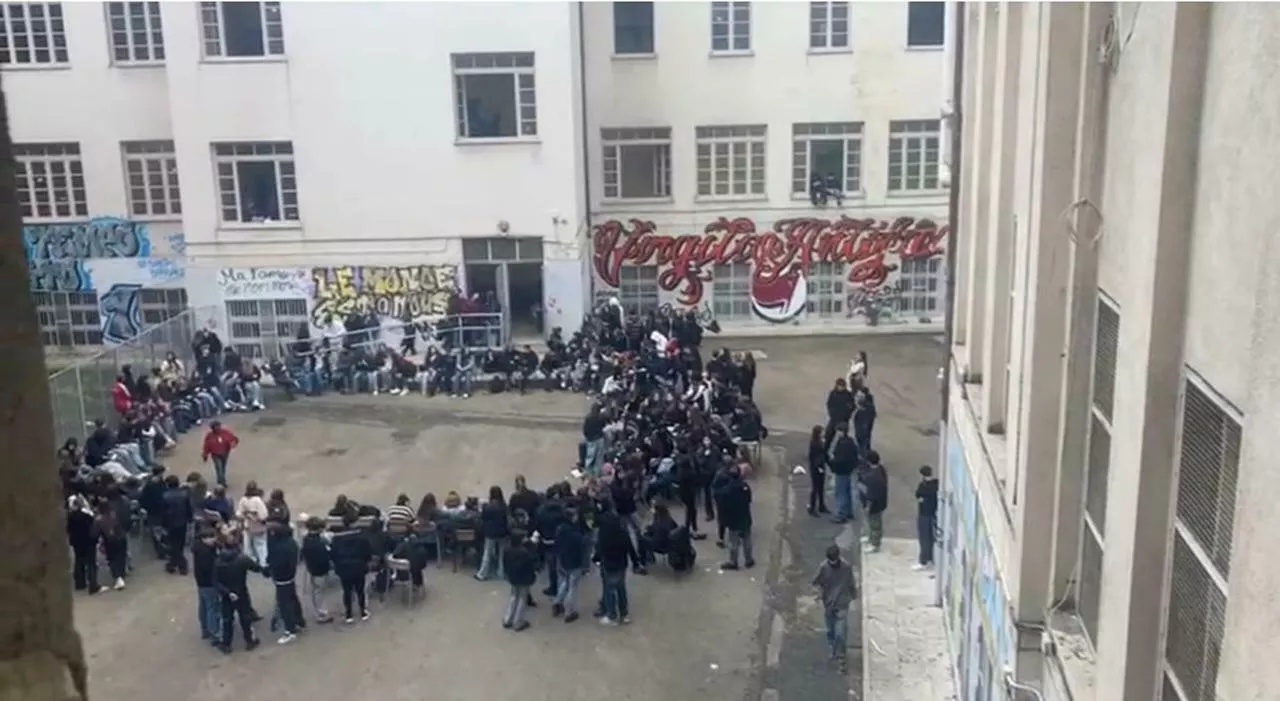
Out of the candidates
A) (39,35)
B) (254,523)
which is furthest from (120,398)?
(39,35)

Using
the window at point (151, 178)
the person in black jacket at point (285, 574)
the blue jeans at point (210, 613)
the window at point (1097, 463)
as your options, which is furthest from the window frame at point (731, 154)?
the window at point (1097, 463)

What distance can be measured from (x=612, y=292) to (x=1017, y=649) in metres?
21.9

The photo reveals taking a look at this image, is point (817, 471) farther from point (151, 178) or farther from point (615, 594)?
point (151, 178)

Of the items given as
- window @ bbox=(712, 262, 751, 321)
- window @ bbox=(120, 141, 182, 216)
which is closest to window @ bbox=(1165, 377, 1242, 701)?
window @ bbox=(712, 262, 751, 321)

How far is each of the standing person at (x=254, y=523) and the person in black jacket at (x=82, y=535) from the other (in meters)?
1.70

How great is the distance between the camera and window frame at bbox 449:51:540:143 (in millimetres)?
26422

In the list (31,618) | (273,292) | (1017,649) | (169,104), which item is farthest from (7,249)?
(169,104)

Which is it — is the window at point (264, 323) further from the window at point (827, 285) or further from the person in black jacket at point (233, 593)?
the person in black jacket at point (233, 593)

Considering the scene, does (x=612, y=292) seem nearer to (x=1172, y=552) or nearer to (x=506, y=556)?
(x=506, y=556)

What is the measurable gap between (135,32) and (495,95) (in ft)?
27.3

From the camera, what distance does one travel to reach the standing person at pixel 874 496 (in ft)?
53.1

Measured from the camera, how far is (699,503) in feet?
60.0

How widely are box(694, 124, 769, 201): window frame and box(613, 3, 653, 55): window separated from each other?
91.4 inches

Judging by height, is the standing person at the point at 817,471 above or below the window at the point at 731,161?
below
